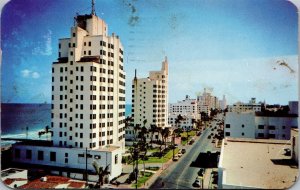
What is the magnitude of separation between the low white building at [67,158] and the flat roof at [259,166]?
2457mm

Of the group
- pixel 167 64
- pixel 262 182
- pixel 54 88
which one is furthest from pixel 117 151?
pixel 262 182

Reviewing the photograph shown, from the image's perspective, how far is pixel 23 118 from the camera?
6.61 m

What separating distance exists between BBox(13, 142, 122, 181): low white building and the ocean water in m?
0.49

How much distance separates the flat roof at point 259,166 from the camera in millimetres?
4551

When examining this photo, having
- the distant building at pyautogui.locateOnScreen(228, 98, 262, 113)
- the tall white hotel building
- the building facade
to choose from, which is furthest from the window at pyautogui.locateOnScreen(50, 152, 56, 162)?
the distant building at pyautogui.locateOnScreen(228, 98, 262, 113)

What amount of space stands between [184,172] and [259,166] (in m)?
2.18

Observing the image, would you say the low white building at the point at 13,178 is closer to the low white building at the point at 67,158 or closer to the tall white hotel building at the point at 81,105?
the low white building at the point at 67,158

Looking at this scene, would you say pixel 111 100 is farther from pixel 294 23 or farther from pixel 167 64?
pixel 294 23

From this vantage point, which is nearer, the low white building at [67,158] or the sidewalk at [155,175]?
the sidewalk at [155,175]

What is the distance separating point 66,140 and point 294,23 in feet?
18.8

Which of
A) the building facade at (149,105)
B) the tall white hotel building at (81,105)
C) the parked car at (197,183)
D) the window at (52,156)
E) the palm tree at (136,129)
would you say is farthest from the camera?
the palm tree at (136,129)

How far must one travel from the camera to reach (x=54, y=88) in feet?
24.1

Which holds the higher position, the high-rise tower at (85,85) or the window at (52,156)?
the high-rise tower at (85,85)

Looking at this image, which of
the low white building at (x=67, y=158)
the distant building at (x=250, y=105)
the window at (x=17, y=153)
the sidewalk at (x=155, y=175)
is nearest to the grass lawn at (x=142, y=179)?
the sidewalk at (x=155, y=175)
